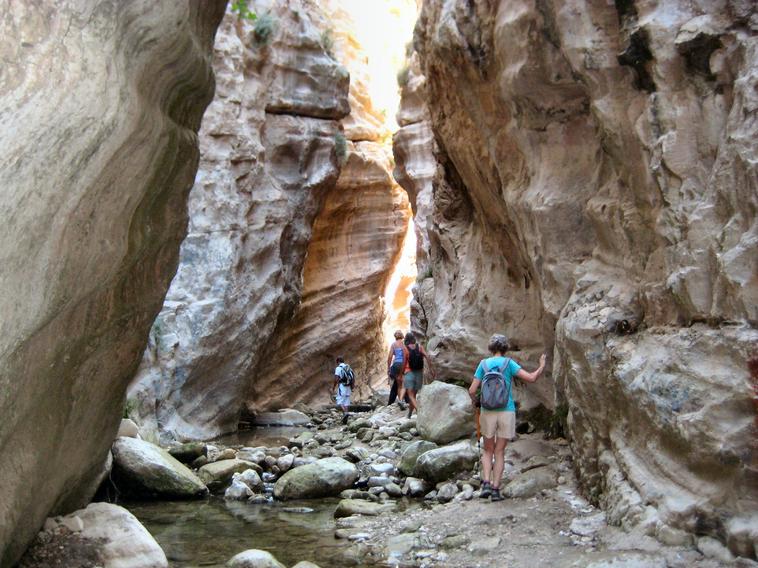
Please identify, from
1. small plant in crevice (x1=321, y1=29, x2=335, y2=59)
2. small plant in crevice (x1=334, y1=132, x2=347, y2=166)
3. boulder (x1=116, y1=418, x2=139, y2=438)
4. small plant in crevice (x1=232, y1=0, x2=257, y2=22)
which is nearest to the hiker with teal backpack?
boulder (x1=116, y1=418, x2=139, y2=438)

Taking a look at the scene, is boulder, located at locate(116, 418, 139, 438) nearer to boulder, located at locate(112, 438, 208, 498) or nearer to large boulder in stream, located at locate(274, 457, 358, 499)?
boulder, located at locate(112, 438, 208, 498)

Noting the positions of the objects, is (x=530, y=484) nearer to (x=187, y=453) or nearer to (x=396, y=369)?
(x=187, y=453)

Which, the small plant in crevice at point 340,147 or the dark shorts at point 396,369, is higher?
the small plant in crevice at point 340,147

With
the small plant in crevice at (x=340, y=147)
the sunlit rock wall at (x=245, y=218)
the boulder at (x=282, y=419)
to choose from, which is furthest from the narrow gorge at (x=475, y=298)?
the small plant in crevice at (x=340, y=147)

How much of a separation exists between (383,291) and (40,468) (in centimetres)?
2231

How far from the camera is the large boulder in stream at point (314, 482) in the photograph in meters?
8.64

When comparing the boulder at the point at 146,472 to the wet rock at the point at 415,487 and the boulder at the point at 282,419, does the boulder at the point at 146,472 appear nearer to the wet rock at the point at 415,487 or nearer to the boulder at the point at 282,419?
the wet rock at the point at 415,487

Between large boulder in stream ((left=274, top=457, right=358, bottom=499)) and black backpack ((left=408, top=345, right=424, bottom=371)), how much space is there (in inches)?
150

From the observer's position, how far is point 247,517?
7.92m

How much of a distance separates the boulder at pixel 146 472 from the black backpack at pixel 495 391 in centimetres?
371

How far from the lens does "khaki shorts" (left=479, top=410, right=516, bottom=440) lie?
23.0 ft

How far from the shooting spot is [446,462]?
8.42 meters

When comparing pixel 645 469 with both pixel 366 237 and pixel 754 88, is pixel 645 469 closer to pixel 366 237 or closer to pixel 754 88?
pixel 754 88

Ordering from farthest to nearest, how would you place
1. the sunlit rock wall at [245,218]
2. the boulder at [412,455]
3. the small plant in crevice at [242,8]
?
the sunlit rock wall at [245,218] → the small plant in crevice at [242,8] → the boulder at [412,455]
